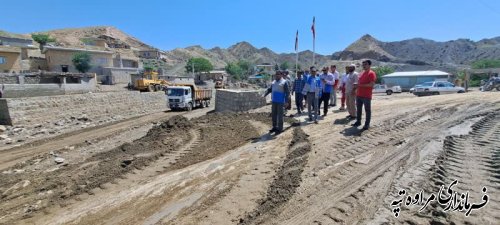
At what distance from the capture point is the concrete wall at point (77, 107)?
18486mm

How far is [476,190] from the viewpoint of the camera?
12.7 ft

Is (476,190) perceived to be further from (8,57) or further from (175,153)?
(8,57)

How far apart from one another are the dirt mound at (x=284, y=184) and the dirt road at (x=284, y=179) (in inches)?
0.6

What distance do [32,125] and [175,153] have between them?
629 inches

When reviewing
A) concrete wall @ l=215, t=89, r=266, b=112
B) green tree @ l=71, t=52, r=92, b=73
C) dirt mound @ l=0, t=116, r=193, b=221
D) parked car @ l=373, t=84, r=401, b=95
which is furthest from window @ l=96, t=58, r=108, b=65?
dirt mound @ l=0, t=116, r=193, b=221

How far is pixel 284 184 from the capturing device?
15.5 feet

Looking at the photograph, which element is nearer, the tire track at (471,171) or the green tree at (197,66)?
the tire track at (471,171)

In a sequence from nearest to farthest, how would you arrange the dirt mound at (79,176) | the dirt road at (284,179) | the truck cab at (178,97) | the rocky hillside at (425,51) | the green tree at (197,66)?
the dirt road at (284,179) → the dirt mound at (79,176) → the truck cab at (178,97) → the green tree at (197,66) → the rocky hillside at (425,51)

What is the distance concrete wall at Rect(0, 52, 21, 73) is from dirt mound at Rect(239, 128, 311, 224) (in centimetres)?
4570

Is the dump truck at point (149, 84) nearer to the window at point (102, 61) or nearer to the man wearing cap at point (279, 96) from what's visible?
the window at point (102, 61)

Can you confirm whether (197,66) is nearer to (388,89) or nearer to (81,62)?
(81,62)

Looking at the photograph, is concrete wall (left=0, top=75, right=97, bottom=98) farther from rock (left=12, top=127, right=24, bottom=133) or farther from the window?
the window

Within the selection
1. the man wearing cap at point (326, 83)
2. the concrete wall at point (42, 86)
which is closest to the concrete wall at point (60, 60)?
the concrete wall at point (42, 86)

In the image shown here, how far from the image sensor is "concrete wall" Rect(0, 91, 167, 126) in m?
18.5
